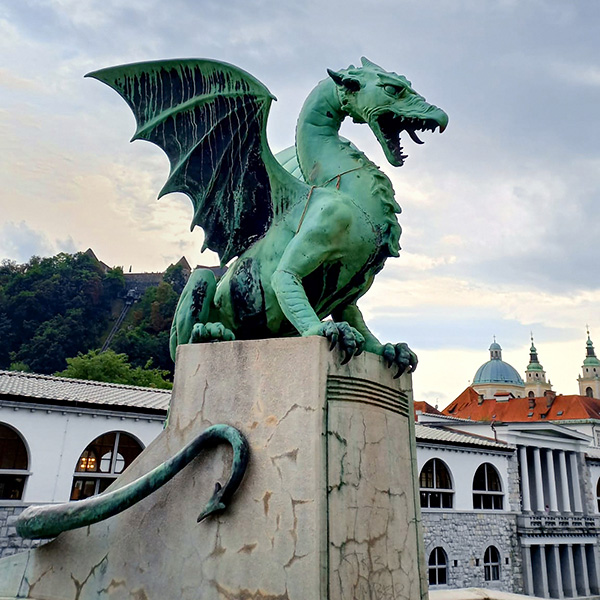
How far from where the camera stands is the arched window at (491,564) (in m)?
23.9

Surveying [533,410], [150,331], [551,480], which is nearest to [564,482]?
[551,480]

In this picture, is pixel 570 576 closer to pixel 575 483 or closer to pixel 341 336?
pixel 575 483

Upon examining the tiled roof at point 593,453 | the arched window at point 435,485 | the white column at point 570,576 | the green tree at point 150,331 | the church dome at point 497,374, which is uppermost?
the church dome at point 497,374

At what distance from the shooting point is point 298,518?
105 inches

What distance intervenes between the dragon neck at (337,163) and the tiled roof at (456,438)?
19.0m

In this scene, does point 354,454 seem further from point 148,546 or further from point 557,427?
point 557,427

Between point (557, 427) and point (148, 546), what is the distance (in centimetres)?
2913

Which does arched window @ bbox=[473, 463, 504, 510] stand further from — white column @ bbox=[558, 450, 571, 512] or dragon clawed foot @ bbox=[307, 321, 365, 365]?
dragon clawed foot @ bbox=[307, 321, 365, 365]

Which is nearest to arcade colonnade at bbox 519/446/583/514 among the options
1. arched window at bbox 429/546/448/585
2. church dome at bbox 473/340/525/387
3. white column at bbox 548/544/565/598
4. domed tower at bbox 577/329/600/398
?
white column at bbox 548/544/565/598

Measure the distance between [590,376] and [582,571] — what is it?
66990mm

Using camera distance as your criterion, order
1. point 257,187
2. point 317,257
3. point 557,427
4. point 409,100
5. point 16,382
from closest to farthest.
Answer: point 317,257 < point 409,100 < point 257,187 < point 16,382 < point 557,427

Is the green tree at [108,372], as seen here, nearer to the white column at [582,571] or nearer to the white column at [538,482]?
the white column at [538,482]

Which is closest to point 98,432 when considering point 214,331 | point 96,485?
point 96,485

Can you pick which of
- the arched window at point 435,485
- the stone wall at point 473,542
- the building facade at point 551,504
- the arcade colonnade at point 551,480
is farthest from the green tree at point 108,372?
the arcade colonnade at point 551,480
